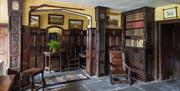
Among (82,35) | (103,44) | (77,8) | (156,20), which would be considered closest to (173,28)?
(156,20)

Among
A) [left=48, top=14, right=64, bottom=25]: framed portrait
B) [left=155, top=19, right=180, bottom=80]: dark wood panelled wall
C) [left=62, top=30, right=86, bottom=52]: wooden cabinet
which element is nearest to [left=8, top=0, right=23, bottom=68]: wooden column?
[left=48, top=14, right=64, bottom=25]: framed portrait

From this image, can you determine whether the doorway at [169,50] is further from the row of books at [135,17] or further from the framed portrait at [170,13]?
the row of books at [135,17]

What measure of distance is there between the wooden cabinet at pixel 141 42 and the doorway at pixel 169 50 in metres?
0.30

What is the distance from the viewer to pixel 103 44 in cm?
470

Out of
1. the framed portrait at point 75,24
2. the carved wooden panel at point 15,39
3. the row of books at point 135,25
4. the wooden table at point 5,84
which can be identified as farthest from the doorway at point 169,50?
the wooden table at point 5,84

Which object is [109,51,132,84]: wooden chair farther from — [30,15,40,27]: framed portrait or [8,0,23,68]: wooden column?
[30,15,40,27]: framed portrait

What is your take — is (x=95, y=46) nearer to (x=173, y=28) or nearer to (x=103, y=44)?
(x=103, y=44)

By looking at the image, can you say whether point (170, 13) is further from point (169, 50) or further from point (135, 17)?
point (169, 50)

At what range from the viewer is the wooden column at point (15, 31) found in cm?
329

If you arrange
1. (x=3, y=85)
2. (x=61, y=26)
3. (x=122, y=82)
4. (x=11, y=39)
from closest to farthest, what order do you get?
(x=3, y=85), (x=11, y=39), (x=122, y=82), (x=61, y=26)

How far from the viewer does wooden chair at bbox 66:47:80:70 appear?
5898mm

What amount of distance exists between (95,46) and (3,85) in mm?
3267

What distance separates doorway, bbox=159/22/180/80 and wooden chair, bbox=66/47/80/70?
314 cm

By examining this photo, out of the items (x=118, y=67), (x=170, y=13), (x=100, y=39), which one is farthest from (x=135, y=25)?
(x=118, y=67)
